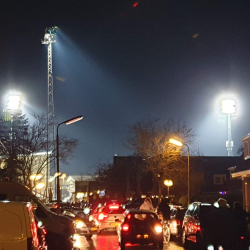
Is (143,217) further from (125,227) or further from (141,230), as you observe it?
(125,227)

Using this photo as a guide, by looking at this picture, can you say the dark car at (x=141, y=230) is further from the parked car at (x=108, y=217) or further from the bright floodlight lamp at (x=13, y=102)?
the bright floodlight lamp at (x=13, y=102)

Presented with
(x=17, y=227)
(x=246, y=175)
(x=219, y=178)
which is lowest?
(x=17, y=227)

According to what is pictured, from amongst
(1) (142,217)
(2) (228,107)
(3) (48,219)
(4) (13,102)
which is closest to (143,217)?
(1) (142,217)

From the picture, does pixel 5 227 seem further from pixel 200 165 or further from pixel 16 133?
pixel 200 165

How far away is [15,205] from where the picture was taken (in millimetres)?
6551

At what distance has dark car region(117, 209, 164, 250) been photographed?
55.0ft

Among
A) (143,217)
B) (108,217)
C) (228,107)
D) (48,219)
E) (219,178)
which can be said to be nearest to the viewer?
(48,219)

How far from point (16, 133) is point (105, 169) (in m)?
36.1

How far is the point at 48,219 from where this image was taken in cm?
1342

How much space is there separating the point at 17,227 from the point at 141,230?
10.9m

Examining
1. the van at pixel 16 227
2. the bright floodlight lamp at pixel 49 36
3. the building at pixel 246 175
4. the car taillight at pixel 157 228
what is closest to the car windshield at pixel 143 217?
the car taillight at pixel 157 228

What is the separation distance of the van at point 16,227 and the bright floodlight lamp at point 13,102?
51.3m

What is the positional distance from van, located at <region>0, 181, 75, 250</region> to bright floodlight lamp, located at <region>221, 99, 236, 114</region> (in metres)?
44.5

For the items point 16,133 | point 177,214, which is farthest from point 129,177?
point 177,214
